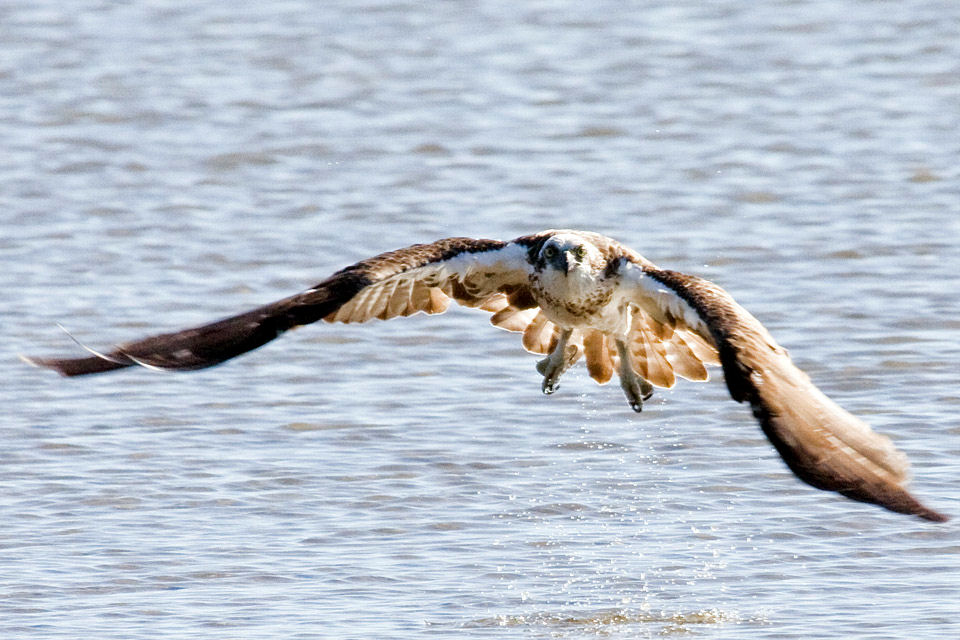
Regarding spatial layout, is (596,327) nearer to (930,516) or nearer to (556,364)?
(556,364)

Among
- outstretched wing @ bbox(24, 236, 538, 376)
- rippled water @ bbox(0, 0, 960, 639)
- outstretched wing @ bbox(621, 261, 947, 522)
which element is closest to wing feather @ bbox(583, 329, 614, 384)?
outstretched wing @ bbox(24, 236, 538, 376)

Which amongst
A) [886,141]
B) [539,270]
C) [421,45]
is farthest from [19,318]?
[421,45]

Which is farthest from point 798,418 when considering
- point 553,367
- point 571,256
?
point 553,367

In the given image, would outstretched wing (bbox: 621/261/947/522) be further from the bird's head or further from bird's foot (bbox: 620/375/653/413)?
bird's foot (bbox: 620/375/653/413)

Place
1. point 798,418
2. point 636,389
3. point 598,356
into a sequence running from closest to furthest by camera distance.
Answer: point 798,418 → point 636,389 → point 598,356

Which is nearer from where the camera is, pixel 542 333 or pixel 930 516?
pixel 930 516

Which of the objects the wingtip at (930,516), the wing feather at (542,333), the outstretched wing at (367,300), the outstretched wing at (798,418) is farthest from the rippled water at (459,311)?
the wingtip at (930,516)

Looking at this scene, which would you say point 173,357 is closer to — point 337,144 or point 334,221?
point 334,221

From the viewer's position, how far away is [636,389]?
29.9 ft

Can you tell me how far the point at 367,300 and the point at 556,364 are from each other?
1.06m

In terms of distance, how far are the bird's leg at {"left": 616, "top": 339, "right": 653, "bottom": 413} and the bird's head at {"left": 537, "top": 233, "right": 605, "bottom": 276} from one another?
0.60 metres

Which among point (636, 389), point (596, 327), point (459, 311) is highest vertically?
point (596, 327)

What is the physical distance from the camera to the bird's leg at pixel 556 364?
9180 mm

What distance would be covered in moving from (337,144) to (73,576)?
878 centimetres
